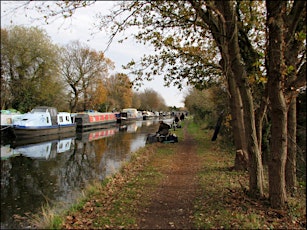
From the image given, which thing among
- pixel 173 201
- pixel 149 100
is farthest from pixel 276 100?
pixel 149 100

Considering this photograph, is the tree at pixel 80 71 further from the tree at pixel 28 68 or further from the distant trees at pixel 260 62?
the distant trees at pixel 260 62

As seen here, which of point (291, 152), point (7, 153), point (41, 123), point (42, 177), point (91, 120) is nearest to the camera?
point (291, 152)

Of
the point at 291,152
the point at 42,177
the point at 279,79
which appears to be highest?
the point at 279,79

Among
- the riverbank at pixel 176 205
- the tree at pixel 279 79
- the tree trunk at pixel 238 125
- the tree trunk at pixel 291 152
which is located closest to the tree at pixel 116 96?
the tree trunk at pixel 238 125

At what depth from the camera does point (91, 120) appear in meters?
33.8

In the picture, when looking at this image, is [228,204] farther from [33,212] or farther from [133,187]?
[33,212]

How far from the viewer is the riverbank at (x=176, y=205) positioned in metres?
4.41

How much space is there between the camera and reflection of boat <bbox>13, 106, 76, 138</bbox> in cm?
2138

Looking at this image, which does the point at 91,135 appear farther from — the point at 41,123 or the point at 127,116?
the point at 127,116

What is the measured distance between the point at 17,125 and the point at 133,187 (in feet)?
57.9

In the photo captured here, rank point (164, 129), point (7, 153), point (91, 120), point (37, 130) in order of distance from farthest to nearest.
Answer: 1. point (91, 120)
2. point (37, 130)
3. point (164, 129)
4. point (7, 153)

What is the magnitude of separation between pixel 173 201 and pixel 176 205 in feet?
0.78

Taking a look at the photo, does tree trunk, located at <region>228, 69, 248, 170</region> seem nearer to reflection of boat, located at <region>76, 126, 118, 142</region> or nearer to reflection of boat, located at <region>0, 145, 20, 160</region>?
reflection of boat, located at <region>0, 145, 20, 160</region>

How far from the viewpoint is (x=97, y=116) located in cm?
3581
